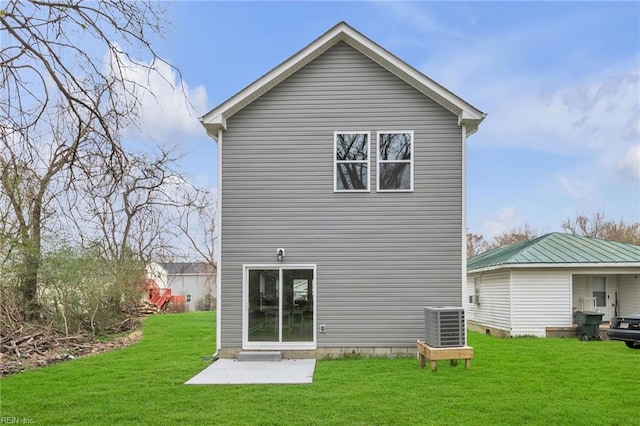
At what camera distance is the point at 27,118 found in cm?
396

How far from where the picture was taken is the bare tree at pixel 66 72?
3689 mm

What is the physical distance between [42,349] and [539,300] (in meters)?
13.2

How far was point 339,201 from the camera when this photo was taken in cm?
959

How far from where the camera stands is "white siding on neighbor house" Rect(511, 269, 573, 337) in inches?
521

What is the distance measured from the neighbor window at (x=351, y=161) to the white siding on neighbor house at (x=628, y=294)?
1083 cm

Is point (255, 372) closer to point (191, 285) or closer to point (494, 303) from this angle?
point (494, 303)

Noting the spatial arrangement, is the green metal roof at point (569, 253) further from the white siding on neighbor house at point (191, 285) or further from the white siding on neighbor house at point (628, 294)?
the white siding on neighbor house at point (191, 285)

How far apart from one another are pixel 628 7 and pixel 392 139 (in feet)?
24.6

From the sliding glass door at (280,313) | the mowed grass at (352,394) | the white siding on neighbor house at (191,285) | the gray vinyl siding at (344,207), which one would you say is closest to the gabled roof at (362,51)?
the gray vinyl siding at (344,207)

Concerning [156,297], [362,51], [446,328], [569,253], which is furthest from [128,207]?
[569,253]

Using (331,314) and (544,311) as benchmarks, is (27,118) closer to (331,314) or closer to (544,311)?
(331,314)

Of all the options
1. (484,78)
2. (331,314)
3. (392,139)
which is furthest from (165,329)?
(484,78)

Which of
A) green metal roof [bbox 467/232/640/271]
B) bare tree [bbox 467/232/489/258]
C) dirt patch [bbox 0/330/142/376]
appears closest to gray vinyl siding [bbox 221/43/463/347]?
dirt patch [bbox 0/330/142/376]

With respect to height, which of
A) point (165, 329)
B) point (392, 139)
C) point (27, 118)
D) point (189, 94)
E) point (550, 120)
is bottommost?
point (165, 329)
